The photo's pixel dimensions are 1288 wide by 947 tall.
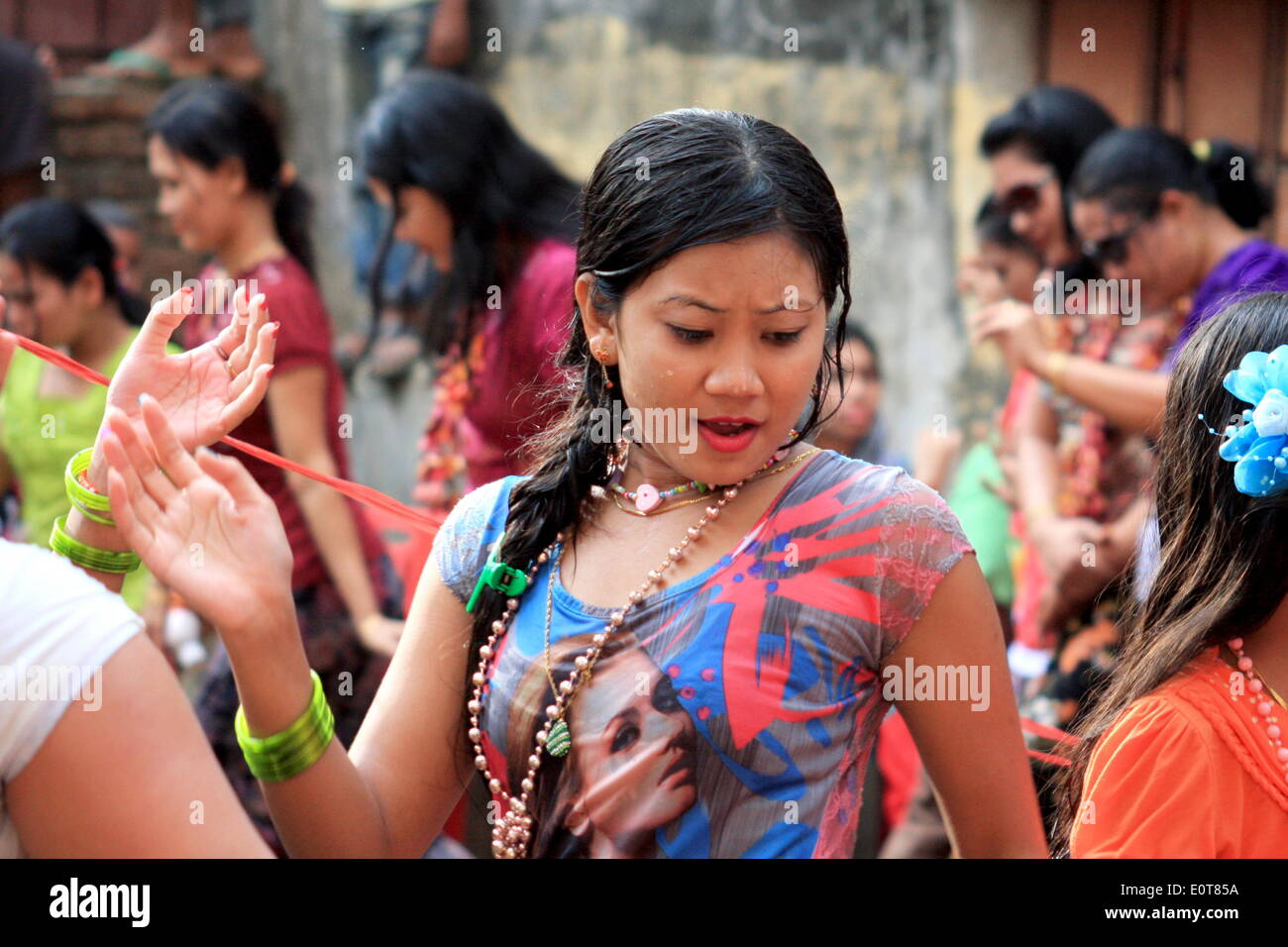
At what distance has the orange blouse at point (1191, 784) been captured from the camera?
1741 millimetres

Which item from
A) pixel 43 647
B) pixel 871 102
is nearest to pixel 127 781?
A: pixel 43 647

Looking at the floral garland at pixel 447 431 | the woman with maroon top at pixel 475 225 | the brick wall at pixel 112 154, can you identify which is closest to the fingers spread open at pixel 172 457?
the woman with maroon top at pixel 475 225

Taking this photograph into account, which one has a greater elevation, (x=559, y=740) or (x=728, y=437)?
(x=728, y=437)

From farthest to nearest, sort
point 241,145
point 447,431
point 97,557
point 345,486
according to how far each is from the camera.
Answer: point 241,145 < point 447,431 < point 345,486 < point 97,557

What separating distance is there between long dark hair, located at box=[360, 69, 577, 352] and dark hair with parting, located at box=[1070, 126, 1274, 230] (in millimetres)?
1297

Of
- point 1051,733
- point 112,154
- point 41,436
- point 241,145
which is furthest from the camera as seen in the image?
point 112,154

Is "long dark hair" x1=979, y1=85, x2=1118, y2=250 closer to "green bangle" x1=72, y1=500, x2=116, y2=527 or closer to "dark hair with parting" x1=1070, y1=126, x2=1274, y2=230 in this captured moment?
"dark hair with parting" x1=1070, y1=126, x2=1274, y2=230

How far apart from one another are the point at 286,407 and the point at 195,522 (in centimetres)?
222

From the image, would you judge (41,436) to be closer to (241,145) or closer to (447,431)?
(241,145)

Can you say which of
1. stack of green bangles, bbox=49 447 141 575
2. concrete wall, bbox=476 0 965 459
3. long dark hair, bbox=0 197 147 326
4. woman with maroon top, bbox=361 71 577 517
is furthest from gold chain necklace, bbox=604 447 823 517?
concrete wall, bbox=476 0 965 459

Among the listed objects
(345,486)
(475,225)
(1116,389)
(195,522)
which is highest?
(475,225)

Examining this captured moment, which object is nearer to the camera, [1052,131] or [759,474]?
[759,474]

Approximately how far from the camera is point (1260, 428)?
1.79 metres
